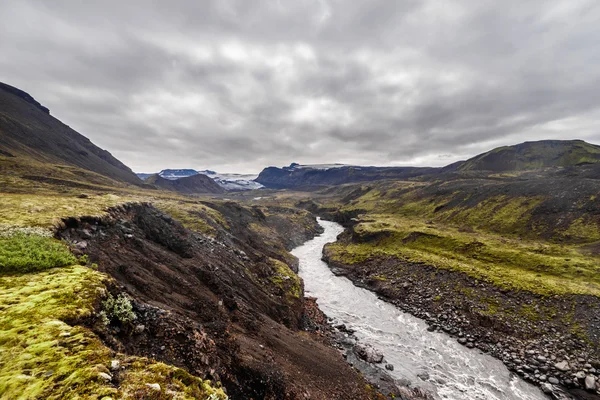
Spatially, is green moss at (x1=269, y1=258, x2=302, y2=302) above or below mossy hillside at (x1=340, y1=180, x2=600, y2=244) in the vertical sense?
below

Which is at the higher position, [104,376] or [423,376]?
[104,376]

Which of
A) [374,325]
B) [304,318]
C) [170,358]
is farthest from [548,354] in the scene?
[170,358]

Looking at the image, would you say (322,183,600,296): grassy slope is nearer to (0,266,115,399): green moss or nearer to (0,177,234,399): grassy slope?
(0,177,234,399): grassy slope

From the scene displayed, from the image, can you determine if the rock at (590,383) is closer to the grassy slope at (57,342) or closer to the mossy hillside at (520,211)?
the grassy slope at (57,342)

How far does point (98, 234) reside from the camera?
77.3 ft

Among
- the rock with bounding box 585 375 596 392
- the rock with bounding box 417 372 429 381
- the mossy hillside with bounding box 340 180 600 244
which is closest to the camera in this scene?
the rock with bounding box 585 375 596 392

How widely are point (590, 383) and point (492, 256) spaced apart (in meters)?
34.2

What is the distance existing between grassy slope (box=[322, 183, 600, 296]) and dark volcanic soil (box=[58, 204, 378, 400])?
132ft

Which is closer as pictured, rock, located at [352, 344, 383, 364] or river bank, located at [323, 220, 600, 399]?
river bank, located at [323, 220, 600, 399]

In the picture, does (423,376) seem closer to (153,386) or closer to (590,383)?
(590,383)

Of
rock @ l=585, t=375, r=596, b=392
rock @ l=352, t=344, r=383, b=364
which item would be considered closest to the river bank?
rock @ l=585, t=375, r=596, b=392

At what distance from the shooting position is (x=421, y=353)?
110 feet

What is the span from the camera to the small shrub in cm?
1188

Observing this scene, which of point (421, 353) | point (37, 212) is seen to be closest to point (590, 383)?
point (421, 353)
